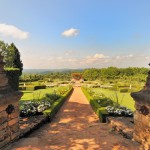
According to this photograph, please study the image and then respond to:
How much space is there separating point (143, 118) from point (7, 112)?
4313 millimetres

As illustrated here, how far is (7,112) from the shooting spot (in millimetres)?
6547

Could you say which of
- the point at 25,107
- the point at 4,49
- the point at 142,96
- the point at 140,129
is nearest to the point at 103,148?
the point at 140,129

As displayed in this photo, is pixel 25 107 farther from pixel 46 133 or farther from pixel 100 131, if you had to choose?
pixel 100 131

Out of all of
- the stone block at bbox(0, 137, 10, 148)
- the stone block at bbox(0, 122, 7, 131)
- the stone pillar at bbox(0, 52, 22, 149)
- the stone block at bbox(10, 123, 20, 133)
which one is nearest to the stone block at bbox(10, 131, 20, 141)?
the stone pillar at bbox(0, 52, 22, 149)

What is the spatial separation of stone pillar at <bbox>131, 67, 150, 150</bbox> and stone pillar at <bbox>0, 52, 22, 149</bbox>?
4.06 metres

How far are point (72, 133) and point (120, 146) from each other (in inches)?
95.4

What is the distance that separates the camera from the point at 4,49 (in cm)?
4531

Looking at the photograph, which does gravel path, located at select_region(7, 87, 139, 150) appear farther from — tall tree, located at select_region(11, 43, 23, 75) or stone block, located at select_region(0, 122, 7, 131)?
tall tree, located at select_region(11, 43, 23, 75)

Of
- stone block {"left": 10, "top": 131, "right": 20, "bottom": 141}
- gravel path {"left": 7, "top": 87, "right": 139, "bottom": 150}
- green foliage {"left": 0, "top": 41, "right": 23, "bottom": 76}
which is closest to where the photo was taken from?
gravel path {"left": 7, "top": 87, "right": 139, "bottom": 150}

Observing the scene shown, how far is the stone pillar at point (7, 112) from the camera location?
628cm

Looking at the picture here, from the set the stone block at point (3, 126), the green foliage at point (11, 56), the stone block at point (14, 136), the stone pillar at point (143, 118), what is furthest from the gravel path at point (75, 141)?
the green foliage at point (11, 56)

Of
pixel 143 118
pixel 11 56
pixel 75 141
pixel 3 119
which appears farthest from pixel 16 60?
pixel 143 118

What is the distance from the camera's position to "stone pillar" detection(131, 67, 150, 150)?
6312mm

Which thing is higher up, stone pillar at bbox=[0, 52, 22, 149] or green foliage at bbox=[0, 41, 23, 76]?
green foliage at bbox=[0, 41, 23, 76]
